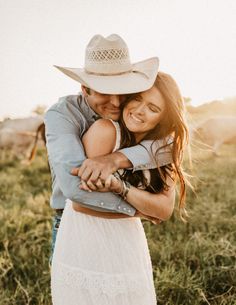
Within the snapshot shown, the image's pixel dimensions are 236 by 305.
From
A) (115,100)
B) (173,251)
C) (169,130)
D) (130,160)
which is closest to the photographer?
(130,160)

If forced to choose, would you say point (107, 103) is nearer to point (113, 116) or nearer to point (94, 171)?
point (113, 116)

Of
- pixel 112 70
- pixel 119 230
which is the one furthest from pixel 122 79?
pixel 119 230

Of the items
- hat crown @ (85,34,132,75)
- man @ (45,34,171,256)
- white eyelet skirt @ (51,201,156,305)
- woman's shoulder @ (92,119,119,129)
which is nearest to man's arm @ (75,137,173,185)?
man @ (45,34,171,256)

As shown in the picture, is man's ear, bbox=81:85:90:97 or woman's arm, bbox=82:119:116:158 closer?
woman's arm, bbox=82:119:116:158

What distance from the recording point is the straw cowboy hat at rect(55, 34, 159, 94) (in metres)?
1.82

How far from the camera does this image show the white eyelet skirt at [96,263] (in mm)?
1822

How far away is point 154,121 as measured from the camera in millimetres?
1918

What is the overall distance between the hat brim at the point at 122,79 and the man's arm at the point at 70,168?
0.69ft

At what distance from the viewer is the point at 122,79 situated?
6.19ft

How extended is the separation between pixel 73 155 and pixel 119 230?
37 centimetres

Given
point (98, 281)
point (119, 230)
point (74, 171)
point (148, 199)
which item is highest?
point (74, 171)

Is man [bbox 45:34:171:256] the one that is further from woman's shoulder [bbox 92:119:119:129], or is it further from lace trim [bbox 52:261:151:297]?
lace trim [bbox 52:261:151:297]

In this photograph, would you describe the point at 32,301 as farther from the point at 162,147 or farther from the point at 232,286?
the point at 162,147

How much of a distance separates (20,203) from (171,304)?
3153 mm
